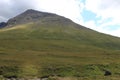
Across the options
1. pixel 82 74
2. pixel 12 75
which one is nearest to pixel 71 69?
pixel 82 74

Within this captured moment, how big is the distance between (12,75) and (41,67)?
11359 mm

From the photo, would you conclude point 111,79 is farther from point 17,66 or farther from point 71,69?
point 17,66

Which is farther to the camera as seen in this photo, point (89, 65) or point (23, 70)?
point (89, 65)

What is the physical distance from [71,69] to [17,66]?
17.5 m

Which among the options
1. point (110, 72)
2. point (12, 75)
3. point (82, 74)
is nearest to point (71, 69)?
point (82, 74)

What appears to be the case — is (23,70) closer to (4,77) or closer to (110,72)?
(4,77)

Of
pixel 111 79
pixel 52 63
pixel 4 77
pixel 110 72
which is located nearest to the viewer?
pixel 111 79

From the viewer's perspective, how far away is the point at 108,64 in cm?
10556

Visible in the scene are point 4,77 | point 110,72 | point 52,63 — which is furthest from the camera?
point 52,63

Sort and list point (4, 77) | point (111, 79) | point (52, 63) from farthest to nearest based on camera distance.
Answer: point (52, 63) < point (4, 77) < point (111, 79)

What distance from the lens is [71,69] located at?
97.2 metres

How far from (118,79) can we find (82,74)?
15.7 m

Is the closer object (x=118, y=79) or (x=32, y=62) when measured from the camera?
(x=118, y=79)

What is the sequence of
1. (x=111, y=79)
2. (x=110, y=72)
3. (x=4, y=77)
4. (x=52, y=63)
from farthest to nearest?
(x=52, y=63)
(x=110, y=72)
(x=4, y=77)
(x=111, y=79)
